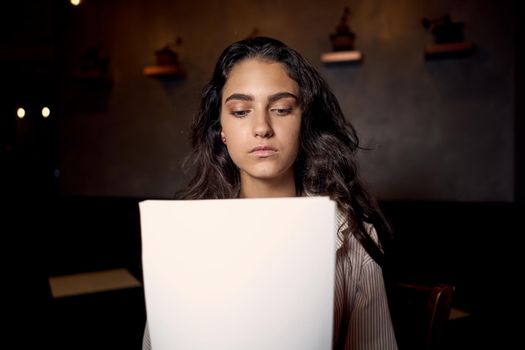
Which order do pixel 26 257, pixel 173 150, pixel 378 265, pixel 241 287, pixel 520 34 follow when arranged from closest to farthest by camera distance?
pixel 241 287 → pixel 378 265 → pixel 26 257 → pixel 520 34 → pixel 173 150

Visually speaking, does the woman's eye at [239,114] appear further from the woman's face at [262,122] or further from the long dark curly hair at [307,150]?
the long dark curly hair at [307,150]

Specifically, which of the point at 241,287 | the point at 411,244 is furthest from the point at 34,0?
the point at 241,287

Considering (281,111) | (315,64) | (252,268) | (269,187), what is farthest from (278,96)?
(315,64)

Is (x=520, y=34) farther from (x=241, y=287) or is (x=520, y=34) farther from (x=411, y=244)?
(x=241, y=287)

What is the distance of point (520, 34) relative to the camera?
285 cm

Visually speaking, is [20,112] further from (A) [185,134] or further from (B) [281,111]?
(B) [281,111]

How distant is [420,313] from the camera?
0.88 metres

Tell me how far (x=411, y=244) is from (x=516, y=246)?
550 millimetres

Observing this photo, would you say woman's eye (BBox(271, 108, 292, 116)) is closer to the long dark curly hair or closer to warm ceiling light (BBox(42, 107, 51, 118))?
the long dark curly hair

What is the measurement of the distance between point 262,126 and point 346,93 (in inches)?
110

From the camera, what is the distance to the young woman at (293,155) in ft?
2.65

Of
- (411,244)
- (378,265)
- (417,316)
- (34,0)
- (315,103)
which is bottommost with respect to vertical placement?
(411,244)

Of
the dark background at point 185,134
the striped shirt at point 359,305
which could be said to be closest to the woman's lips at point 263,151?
the striped shirt at point 359,305

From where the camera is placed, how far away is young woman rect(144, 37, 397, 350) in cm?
81
